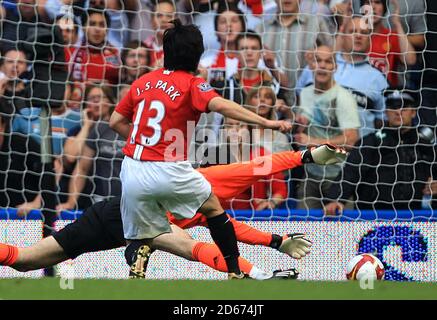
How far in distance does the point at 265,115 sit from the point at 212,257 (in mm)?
2111

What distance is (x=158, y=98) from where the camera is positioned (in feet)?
22.8

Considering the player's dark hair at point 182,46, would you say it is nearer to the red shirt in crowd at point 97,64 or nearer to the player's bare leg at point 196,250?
the player's bare leg at point 196,250

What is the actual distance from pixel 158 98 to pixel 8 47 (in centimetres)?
315

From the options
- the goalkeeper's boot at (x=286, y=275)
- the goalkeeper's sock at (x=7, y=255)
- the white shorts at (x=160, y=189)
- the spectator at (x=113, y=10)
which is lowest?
the goalkeeper's boot at (x=286, y=275)

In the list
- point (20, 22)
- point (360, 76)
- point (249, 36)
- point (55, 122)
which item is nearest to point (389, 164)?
point (360, 76)

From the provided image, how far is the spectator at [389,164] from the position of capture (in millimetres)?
9430

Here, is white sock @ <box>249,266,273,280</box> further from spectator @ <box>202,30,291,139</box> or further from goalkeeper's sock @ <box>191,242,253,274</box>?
spectator @ <box>202,30,291,139</box>

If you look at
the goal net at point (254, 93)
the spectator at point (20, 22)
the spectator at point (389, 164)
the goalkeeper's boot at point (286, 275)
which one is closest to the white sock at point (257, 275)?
the goalkeeper's boot at point (286, 275)

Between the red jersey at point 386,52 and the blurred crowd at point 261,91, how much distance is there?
0.01 m

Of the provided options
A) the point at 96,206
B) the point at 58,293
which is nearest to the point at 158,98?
the point at 96,206

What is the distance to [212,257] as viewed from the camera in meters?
7.66

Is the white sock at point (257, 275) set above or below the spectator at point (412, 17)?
below

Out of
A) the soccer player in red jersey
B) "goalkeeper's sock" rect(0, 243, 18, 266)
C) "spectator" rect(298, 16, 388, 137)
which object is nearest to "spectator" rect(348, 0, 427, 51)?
"spectator" rect(298, 16, 388, 137)
